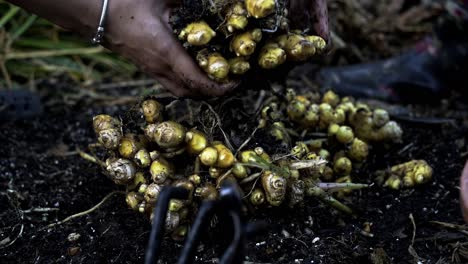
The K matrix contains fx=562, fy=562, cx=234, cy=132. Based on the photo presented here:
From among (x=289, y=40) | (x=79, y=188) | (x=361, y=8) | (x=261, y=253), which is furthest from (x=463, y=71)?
(x=79, y=188)

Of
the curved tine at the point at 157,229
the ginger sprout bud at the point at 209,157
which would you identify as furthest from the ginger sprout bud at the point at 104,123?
the curved tine at the point at 157,229

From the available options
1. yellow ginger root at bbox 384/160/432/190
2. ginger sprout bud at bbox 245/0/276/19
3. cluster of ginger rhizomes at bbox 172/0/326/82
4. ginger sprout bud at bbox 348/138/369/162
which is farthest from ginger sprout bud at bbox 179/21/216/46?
yellow ginger root at bbox 384/160/432/190

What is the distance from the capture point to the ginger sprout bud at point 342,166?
1.52 metres

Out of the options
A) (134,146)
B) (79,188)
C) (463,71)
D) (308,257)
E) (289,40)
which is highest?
(289,40)

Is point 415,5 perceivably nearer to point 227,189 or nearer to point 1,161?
point 1,161

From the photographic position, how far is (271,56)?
1270 mm

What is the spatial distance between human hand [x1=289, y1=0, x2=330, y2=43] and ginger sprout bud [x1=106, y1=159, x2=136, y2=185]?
0.53 metres

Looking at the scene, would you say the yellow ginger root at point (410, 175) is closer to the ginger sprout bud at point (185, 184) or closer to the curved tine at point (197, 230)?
the ginger sprout bud at point (185, 184)

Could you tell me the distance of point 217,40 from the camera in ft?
4.26

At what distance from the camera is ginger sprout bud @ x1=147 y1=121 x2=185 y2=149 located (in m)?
1.27

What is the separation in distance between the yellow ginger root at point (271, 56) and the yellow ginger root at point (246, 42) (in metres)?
0.04

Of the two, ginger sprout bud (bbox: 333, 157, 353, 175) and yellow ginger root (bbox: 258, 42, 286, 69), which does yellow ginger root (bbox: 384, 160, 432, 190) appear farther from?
yellow ginger root (bbox: 258, 42, 286, 69)

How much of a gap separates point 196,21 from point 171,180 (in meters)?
0.37

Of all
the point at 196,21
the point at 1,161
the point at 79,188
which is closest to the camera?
the point at 196,21
